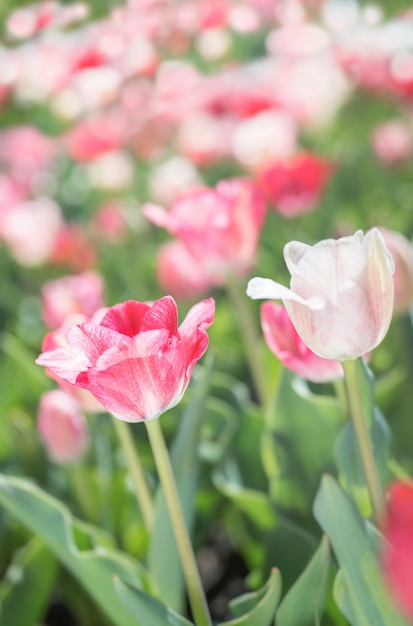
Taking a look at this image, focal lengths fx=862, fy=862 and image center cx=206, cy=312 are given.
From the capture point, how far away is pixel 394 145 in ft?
4.79

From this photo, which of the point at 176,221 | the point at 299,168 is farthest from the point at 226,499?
the point at 299,168

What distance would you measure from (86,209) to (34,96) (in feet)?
1.80

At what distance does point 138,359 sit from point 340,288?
0.10 m

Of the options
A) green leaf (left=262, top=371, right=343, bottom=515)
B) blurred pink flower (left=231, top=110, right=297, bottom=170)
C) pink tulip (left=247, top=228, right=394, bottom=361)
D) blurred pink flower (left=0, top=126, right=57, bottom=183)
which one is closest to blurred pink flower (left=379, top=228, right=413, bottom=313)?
green leaf (left=262, top=371, right=343, bottom=515)

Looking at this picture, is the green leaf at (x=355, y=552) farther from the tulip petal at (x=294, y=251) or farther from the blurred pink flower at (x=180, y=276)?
the blurred pink flower at (x=180, y=276)

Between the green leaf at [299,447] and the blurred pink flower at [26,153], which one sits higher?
the green leaf at [299,447]

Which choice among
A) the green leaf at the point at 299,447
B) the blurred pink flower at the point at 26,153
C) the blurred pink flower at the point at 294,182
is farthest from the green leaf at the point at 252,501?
the blurred pink flower at the point at 26,153

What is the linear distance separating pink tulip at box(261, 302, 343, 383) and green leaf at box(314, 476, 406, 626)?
0.34 feet

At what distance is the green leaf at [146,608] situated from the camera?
0.47 metres

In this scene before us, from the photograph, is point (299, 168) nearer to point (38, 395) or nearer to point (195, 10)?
point (38, 395)

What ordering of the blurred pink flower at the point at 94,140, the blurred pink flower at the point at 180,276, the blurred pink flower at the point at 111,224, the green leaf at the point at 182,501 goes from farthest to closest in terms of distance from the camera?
the blurred pink flower at the point at 94,140 < the blurred pink flower at the point at 111,224 < the blurred pink flower at the point at 180,276 < the green leaf at the point at 182,501

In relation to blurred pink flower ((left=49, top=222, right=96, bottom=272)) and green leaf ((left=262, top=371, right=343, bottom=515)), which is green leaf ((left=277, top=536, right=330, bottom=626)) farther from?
blurred pink flower ((left=49, top=222, right=96, bottom=272))

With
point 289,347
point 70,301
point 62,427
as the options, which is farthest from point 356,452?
point 70,301

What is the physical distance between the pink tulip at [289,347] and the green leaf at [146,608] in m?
0.16
